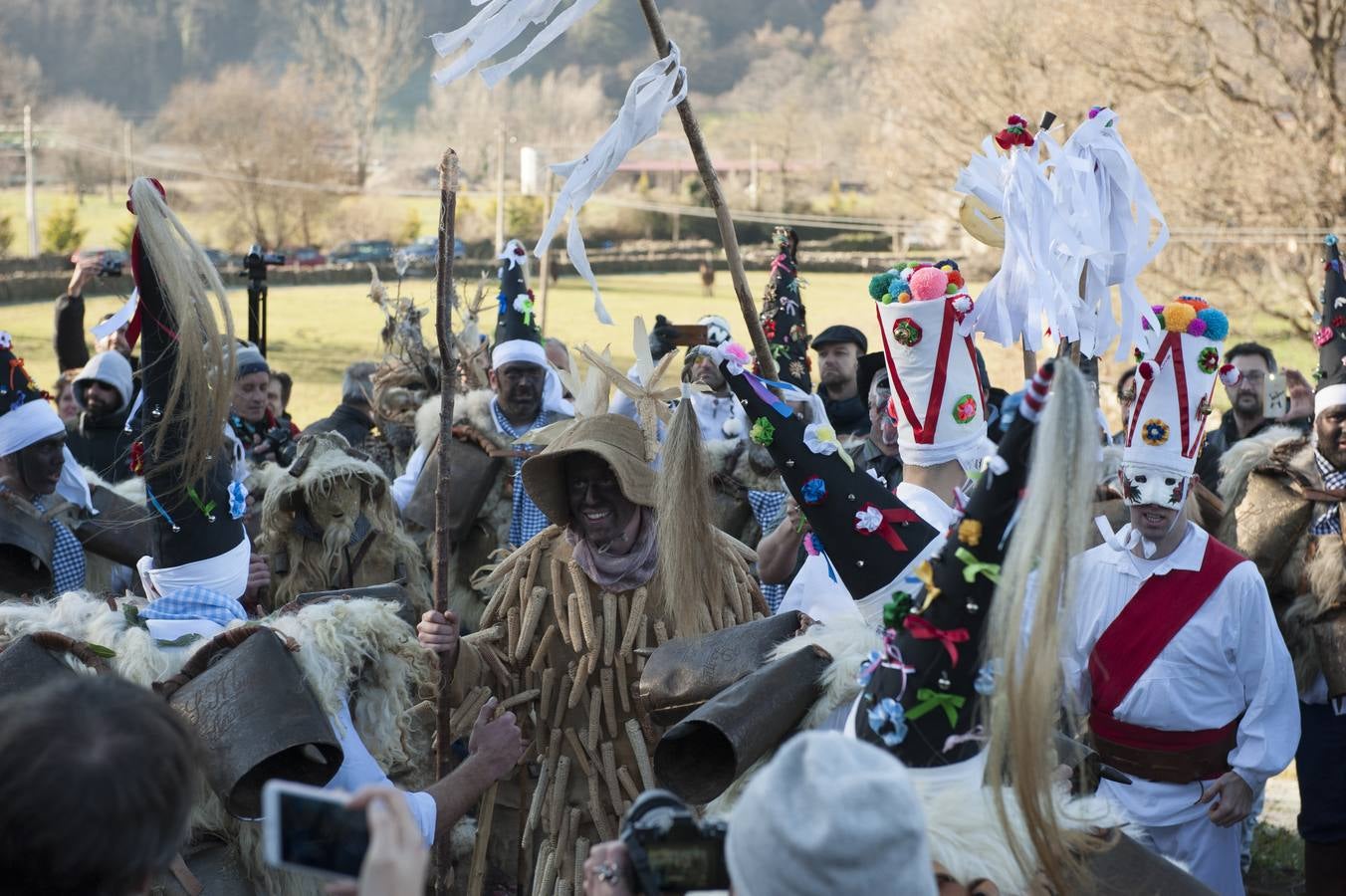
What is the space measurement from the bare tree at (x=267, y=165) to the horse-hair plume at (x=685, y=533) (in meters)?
32.8

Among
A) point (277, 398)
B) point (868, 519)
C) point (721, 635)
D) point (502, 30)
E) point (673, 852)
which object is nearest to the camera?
point (673, 852)

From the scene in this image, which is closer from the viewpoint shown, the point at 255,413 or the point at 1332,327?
the point at 1332,327

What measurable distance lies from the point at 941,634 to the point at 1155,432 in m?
2.08

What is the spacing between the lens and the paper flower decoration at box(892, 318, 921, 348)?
3.92 m

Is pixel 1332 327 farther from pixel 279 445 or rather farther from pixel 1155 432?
pixel 279 445

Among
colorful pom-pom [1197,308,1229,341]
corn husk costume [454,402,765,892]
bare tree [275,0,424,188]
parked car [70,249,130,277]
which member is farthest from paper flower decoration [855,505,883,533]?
bare tree [275,0,424,188]

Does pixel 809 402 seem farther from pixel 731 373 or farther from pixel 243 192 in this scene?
pixel 243 192

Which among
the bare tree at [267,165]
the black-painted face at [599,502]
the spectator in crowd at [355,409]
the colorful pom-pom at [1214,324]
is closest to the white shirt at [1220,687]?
the colorful pom-pom at [1214,324]

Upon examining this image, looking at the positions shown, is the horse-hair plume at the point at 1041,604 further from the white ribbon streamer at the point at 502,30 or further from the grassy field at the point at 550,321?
the grassy field at the point at 550,321

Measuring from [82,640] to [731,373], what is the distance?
5.62 feet

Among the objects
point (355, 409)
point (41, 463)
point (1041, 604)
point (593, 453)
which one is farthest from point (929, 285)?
point (355, 409)

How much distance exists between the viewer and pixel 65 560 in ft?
18.0

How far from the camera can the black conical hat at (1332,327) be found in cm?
575

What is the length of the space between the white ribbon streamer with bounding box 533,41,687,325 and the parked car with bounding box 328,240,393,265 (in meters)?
33.3
